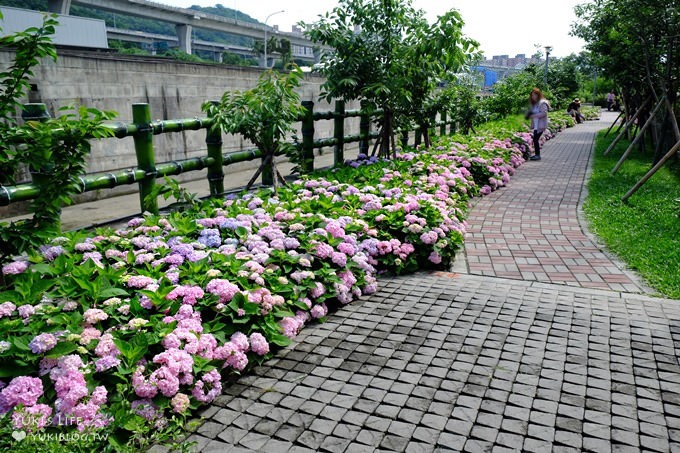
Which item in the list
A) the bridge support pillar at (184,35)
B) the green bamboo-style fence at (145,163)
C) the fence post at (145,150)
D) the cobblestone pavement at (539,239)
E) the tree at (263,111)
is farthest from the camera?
the bridge support pillar at (184,35)

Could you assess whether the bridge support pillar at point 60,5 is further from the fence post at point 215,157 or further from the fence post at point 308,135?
the fence post at point 215,157

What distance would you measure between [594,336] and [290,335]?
216cm

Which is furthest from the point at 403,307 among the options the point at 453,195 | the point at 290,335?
the point at 453,195

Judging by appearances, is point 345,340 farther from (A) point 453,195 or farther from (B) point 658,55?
(B) point 658,55

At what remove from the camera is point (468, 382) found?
3273 mm

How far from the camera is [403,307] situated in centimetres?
449

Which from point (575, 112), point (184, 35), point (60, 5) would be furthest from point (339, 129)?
point (184, 35)

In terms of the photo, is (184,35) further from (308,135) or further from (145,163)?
(145,163)

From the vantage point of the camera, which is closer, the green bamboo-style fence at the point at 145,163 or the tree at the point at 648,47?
the green bamboo-style fence at the point at 145,163

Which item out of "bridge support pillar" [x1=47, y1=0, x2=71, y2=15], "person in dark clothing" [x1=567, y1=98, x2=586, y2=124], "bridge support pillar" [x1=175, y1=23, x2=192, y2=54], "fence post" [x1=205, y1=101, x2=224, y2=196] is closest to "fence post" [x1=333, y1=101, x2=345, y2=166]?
"fence post" [x1=205, y1=101, x2=224, y2=196]

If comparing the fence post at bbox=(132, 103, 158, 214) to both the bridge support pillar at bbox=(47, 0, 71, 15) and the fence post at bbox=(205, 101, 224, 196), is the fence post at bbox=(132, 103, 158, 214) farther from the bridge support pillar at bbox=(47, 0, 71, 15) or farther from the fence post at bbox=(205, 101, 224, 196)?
the bridge support pillar at bbox=(47, 0, 71, 15)

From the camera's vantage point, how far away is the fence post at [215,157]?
6.70 meters

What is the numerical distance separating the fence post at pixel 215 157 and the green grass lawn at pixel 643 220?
15.5 ft

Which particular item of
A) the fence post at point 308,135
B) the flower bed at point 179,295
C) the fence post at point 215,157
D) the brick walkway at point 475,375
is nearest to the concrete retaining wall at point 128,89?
the fence post at point 308,135
